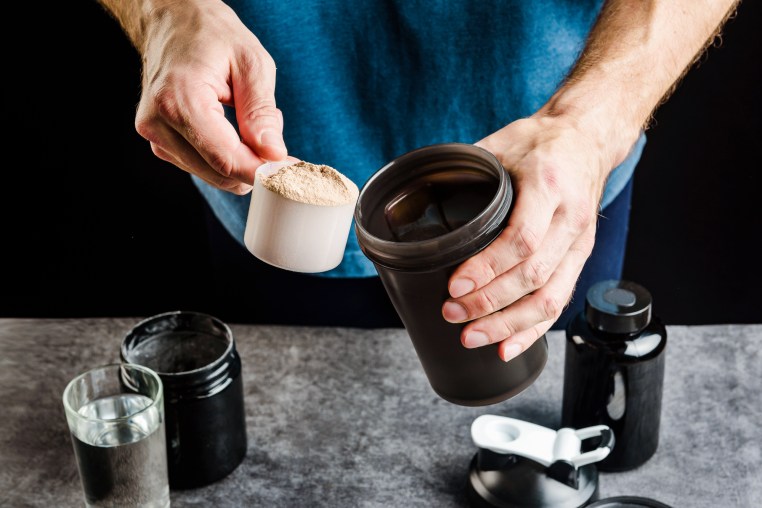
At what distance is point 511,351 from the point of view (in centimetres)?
86

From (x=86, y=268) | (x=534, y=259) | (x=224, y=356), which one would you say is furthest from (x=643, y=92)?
(x=86, y=268)

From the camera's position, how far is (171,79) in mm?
953

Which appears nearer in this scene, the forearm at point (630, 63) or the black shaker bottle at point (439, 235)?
the black shaker bottle at point (439, 235)

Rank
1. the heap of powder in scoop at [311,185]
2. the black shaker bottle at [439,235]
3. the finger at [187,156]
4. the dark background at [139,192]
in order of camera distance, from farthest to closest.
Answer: the dark background at [139,192], the finger at [187,156], the heap of powder in scoop at [311,185], the black shaker bottle at [439,235]

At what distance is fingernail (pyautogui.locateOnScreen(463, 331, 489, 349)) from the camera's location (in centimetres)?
81

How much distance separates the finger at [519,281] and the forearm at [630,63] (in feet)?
0.56

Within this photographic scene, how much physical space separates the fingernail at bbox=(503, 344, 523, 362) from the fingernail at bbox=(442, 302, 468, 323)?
80 mm

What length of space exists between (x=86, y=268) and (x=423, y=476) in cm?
139

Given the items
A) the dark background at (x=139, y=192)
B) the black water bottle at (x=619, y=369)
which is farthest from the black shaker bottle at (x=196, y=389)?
the dark background at (x=139, y=192)

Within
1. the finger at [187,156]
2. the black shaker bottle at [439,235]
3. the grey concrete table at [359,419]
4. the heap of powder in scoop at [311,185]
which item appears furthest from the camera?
the grey concrete table at [359,419]

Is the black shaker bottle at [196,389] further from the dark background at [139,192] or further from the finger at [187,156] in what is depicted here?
the dark background at [139,192]

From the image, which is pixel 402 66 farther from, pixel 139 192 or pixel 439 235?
pixel 139 192

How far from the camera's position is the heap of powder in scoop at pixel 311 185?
2.82 ft

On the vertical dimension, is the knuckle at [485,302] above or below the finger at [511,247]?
below
